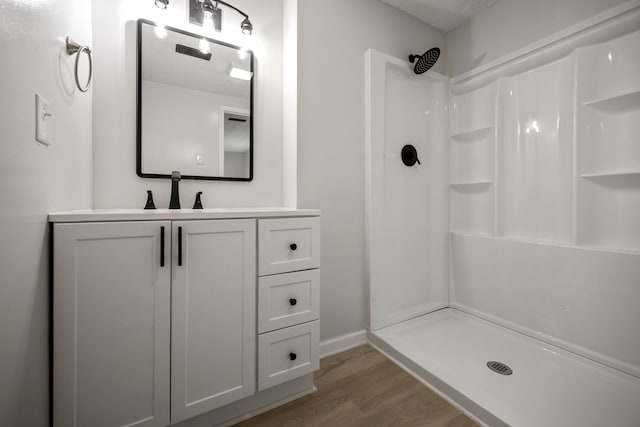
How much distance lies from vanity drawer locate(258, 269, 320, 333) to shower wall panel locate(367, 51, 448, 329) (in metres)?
0.66

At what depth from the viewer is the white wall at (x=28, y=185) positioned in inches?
25.9

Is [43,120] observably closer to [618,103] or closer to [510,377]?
[510,377]

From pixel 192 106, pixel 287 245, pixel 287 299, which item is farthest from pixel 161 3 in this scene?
pixel 287 299

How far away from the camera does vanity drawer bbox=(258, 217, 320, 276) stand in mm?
1252

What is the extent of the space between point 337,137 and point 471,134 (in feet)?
4.00

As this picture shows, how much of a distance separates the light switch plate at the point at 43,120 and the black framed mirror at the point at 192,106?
0.50 metres

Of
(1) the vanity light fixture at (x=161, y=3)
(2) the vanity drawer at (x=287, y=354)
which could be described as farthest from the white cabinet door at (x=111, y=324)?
(1) the vanity light fixture at (x=161, y=3)

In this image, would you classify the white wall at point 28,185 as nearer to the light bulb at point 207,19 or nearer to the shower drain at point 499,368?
the light bulb at point 207,19

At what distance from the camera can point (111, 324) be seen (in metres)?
0.94

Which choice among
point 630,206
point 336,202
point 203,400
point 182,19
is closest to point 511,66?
point 630,206

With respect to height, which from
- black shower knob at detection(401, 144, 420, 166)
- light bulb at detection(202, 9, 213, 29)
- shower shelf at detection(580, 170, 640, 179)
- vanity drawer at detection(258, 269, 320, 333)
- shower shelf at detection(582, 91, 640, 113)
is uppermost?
light bulb at detection(202, 9, 213, 29)

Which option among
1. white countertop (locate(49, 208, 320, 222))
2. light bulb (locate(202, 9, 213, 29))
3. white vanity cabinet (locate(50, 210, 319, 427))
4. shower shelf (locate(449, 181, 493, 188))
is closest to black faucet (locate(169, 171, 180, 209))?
white countertop (locate(49, 208, 320, 222))

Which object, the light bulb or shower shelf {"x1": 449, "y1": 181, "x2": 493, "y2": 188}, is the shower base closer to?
shower shelf {"x1": 449, "y1": 181, "x2": 493, "y2": 188}

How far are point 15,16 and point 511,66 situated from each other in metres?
2.60
